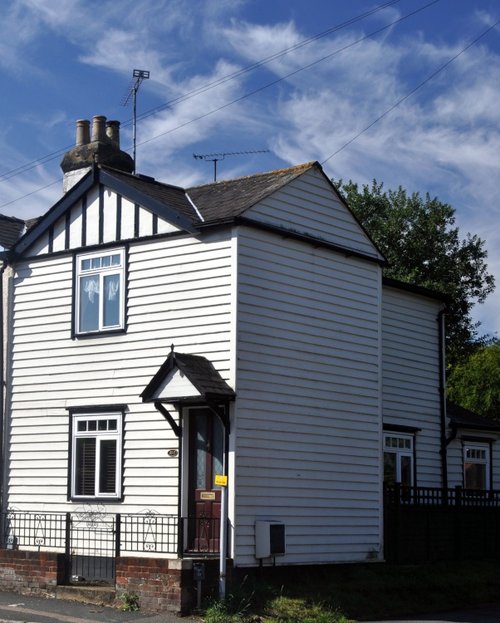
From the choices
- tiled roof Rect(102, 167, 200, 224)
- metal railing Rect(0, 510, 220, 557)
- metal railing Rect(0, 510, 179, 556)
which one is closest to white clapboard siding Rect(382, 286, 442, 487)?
tiled roof Rect(102, 167, 200, 224)

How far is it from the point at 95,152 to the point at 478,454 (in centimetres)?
1193

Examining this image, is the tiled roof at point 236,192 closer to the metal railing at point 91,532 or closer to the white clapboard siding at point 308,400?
the white clapboard siding at point 308,400

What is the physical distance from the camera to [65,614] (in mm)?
16484

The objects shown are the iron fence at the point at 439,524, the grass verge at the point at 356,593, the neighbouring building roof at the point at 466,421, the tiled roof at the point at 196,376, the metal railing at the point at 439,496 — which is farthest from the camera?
the neighbouring building roof at the point at 466,421

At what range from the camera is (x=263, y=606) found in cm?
1670

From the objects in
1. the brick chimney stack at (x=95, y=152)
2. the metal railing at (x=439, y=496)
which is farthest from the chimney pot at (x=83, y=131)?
the metal railing at (x=439, y=496)

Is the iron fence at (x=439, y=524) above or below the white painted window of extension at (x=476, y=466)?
below

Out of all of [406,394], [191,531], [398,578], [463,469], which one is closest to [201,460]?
[191,531]

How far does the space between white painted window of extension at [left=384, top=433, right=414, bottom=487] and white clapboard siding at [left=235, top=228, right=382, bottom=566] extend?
2.86 m

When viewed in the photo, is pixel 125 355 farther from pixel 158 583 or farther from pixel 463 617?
pixel 463 617

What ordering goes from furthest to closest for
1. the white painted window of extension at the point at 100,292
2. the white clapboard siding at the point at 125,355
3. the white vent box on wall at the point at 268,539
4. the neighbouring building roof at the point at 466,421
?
the neighbouring building roof at the point at 466,421 → the white painted window of extension at the point at 100,292 → the white clapboard siding at the point at 125,355 → the white vent box on wall at the point at 268,539

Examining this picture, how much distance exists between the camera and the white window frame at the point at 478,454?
86.4 feet

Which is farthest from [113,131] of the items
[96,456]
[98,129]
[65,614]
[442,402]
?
[65,614]

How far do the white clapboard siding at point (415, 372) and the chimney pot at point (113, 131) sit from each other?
6977mm
